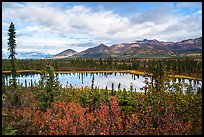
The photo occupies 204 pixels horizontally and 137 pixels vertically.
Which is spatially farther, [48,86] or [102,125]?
[48,86]

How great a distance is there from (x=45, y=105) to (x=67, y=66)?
104564 mm

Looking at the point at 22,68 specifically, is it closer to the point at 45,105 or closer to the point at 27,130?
the point at 45,105

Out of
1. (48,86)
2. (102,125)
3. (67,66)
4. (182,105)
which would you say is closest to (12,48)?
(48,86)

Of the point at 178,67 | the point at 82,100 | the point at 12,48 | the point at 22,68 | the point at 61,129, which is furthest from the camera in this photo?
the point at 22,68

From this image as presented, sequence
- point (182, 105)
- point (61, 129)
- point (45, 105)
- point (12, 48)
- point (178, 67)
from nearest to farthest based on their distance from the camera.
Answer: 1. point (182, 105)
2. point (61, 129)
3. point (45, 105)
4. point (12, 48)
5. point (178, 67)

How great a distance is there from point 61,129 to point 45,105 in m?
8.66

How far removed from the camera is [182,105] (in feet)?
42.2

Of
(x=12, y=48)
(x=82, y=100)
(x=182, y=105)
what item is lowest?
(x=82, y=100)

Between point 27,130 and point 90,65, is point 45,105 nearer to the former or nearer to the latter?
point 27,130

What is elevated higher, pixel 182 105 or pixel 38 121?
pixel 182 105

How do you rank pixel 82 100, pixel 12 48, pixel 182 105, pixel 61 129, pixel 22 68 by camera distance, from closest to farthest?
pixel 182 105 < pixel 61 129 < pixel 12 48 < pixel 82 100 < pixel 22 68

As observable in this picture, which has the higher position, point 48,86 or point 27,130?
point 48,86

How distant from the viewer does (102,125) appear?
1307 cm

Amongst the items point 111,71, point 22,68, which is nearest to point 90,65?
point 111,71
